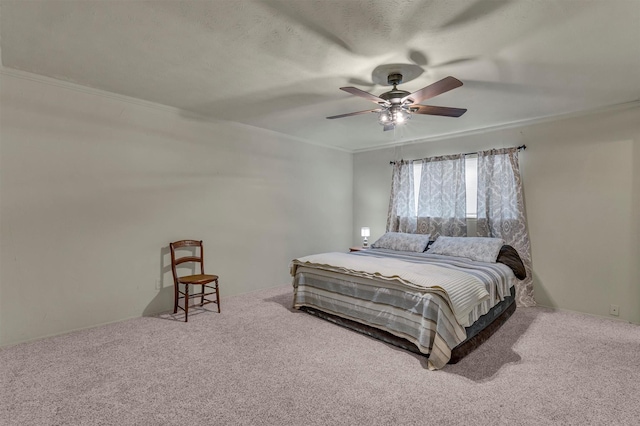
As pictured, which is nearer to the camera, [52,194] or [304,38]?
[304,38]

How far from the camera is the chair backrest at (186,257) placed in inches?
141

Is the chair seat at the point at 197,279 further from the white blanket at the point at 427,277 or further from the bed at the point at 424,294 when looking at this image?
the white blanket at the point at 427,277

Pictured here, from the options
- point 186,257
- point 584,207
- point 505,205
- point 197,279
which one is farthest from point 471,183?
point 186,257

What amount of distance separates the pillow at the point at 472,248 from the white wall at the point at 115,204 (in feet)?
7.75

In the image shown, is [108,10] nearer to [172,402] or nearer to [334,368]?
[172,402]

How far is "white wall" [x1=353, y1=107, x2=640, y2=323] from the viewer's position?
3.43m

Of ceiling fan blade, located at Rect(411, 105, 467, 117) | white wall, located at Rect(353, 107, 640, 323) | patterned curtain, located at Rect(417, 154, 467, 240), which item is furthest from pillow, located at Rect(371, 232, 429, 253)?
ceiling fan blade, located at Rect(411, 105, 467, 117)

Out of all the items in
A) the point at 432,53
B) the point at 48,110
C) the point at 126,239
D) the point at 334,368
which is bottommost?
the point at 334,368

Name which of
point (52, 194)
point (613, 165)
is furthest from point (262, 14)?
point (613, 165)

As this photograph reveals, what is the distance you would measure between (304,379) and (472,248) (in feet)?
8.91

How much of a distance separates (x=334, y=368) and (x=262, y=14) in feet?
8.21

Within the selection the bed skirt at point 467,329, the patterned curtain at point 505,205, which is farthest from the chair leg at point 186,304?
the patterned curtain at point 505,205

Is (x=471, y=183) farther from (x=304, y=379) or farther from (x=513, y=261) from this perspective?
(x=304, y=379)

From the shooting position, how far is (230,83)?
2943 mm
